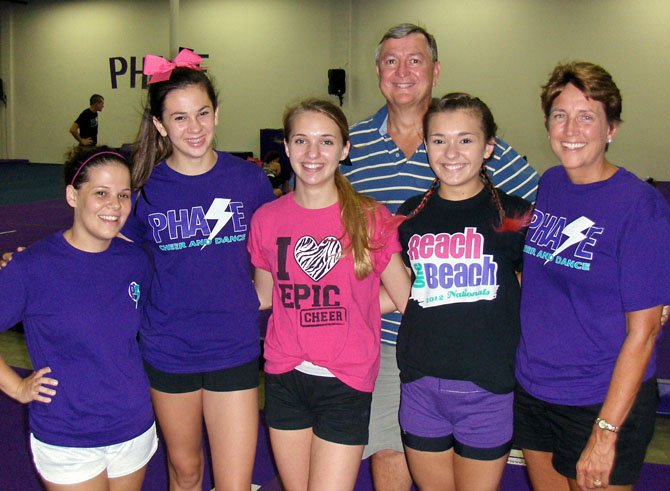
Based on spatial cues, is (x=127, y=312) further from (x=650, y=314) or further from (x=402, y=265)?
(x=650, y=314)

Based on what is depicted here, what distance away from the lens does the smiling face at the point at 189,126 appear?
2.12 m

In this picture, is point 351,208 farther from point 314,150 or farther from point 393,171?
point 393,171

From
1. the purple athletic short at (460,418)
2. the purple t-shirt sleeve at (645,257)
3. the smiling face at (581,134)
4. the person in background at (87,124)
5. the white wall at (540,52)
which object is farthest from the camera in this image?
the person in background at (87,124)

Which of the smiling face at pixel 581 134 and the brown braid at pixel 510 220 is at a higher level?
the smiling face at pixel 581 134

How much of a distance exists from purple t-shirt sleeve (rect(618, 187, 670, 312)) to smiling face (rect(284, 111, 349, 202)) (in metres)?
0.84

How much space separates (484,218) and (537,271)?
0.70ft

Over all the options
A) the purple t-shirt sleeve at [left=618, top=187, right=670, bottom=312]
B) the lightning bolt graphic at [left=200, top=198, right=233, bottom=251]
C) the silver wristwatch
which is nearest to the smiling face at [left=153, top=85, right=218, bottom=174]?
the lightning bolt graphic at [left=200, top=198, right=233, bottom=251]

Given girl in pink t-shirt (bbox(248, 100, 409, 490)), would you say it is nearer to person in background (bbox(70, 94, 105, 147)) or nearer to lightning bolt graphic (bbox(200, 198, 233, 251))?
lightning bolt graphic (bbox(200, 198, 233, 251))

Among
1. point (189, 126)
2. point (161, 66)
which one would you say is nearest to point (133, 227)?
point (189, 126)

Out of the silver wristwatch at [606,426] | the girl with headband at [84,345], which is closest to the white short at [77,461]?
the girl with headband at [84,345]

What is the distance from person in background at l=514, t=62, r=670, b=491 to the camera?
67.6 inches

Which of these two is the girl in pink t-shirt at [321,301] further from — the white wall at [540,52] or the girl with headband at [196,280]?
the white wall at [540,52]

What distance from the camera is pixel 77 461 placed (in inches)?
75.0

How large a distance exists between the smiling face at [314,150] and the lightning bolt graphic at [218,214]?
0.82 ft
